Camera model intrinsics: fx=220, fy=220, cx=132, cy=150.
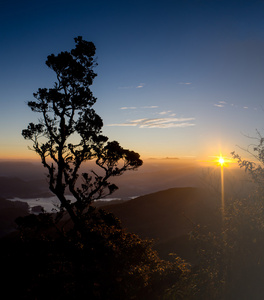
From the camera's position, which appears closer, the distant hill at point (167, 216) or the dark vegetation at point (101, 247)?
the dark vegetation at point (101, 247)

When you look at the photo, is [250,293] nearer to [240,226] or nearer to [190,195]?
[240,226]

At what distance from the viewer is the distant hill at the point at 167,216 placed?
50122 millimetres

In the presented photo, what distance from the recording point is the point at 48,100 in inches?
707

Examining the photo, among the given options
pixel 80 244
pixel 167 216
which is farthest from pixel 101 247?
pixel 167 216

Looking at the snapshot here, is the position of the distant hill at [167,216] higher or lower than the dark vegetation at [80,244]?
lower

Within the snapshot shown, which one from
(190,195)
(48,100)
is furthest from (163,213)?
(48,100)

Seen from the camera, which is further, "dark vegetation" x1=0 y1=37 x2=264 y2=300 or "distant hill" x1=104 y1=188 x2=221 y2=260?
"distant hill" x1=104 y1=188 x2=221 y2=260

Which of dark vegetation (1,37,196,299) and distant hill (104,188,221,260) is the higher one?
dark vegetation (1,37,196,299)

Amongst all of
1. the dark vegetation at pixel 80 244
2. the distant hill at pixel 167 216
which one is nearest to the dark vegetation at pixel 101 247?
the dark vegetation at pixel 80 244

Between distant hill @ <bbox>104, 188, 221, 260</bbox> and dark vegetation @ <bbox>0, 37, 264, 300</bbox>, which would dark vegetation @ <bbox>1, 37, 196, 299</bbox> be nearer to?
dark vegetation @ <bbox>0, 37, 264, 300</bbox>

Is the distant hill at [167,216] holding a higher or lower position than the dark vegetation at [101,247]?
lower

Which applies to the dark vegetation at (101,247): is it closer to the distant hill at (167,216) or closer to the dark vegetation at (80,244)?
the dark vegetation at (80,244)

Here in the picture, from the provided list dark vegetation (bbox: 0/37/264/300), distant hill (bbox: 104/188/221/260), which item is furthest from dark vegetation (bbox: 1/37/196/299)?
distant hill (bbox: 104/188/221/260)

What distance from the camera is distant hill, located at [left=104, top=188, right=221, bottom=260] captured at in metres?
50.1
